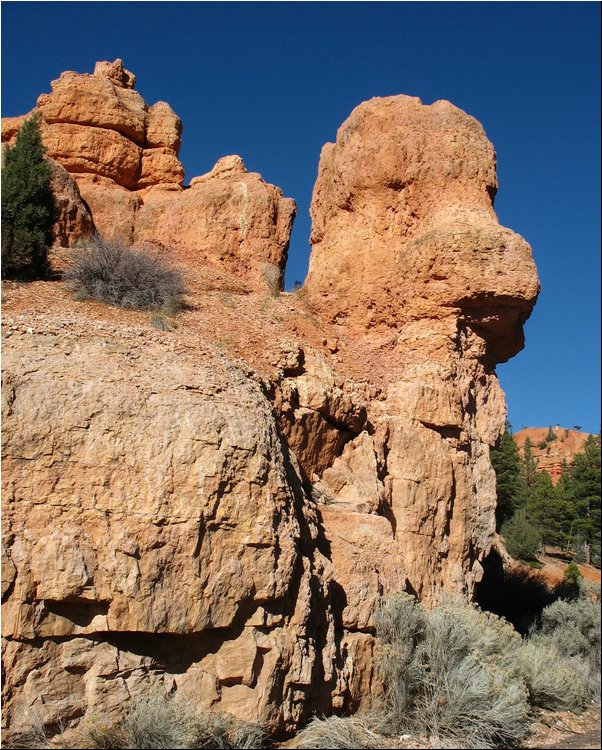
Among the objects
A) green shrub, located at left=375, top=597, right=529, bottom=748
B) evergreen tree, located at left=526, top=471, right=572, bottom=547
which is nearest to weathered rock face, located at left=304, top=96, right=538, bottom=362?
green shrub, located at left=375, top=597, right=529, bottom=748

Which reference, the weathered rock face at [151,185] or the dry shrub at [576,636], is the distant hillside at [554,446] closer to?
the dry shrub at [576,636]

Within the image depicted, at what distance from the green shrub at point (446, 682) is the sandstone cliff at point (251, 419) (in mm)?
365

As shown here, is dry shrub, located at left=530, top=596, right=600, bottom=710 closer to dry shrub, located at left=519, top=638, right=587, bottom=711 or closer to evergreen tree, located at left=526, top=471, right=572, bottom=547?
dry shrub, located at left=519, top=638, right=587, bottom=711

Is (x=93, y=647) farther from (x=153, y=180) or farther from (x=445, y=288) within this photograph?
(x=153, y=180)

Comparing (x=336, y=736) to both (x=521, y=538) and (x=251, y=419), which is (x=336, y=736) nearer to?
(x=251, y=419)

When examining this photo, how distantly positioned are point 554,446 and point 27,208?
4899cm

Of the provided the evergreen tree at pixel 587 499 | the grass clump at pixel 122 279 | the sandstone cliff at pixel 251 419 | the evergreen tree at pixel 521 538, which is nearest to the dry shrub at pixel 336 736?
the sandstone cliff at pixel 251 419

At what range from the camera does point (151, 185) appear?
53.8ft

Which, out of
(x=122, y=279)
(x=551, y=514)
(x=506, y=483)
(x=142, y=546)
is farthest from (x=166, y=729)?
(x=551, y=514)

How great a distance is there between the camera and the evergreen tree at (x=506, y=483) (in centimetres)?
2656

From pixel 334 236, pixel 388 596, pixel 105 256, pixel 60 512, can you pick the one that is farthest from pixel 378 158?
pixel 60 512

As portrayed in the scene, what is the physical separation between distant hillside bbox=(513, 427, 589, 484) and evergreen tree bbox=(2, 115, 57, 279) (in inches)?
1392

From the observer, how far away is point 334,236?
45.9ft

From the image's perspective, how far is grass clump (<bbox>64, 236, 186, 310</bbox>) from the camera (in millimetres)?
10234
